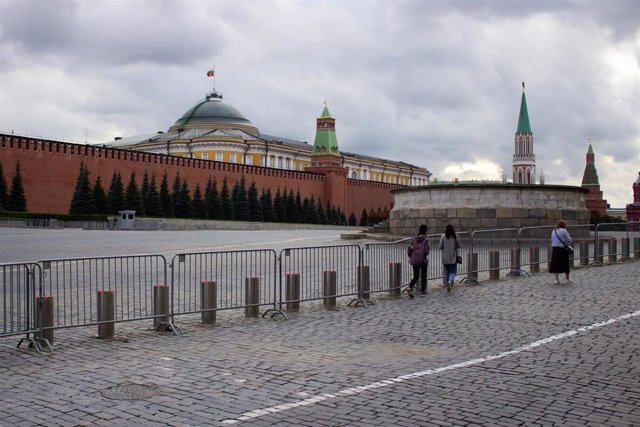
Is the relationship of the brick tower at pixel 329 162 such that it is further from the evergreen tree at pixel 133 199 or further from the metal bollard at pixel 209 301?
the metal bollard at pixel 209 301

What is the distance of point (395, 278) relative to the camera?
11172mm

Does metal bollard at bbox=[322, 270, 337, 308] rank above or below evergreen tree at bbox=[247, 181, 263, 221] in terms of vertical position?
below

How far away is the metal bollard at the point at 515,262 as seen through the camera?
46.8ft

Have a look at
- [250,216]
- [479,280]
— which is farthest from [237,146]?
[479,280]

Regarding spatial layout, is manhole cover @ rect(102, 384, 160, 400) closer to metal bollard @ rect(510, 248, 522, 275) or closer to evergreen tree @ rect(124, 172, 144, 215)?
metal bollard @ rect(510, 248, 522, 275)

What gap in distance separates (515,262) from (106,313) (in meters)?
8.98

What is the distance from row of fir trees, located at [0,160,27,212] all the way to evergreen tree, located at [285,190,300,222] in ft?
74.3

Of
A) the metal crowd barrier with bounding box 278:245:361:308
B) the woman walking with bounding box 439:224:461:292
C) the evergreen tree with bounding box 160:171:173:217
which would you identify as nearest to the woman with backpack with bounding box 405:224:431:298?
the woman walking with bounding box 439:224:461:292

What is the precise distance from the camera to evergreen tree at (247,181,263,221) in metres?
54.8

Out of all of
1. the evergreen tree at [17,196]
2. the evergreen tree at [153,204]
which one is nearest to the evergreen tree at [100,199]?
the evergreen tree at [153,204]

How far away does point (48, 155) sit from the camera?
42.7m

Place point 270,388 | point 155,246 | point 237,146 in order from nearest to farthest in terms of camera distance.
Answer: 1. point 270,388
2. point 155,246
3. point 237,146

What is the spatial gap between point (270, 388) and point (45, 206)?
39.4 meters

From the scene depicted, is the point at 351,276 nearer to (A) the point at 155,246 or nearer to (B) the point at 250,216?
(A) the point at 155,246
